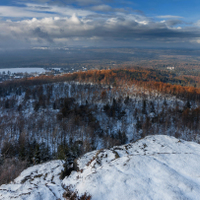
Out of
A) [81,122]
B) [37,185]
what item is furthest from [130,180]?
[81,122]

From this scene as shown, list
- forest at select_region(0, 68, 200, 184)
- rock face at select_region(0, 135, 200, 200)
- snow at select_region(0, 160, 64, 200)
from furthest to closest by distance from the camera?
forest at select_region(0, 68, 200, 184) → snow at select_region(0, 160, 64, 200) → rock face at select_region(0, 135, 200, 200)

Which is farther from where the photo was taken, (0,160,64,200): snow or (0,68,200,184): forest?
(0,68,200,184): forest

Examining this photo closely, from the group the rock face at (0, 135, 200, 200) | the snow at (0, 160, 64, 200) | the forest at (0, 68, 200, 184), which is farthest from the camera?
the forest at (0, 68, 200, 184)

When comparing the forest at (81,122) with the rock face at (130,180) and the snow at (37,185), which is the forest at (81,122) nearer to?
the snow at (37,185)

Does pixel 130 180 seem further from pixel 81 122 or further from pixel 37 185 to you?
pixel 81 122

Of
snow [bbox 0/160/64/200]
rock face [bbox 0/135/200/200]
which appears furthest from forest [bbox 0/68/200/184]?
rock face [bbox 0/135/200/200]

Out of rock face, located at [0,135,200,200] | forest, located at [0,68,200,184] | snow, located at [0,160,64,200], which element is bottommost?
forest, located at [0,68,200,184]

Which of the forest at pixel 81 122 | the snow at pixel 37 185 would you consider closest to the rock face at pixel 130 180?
the snow at pixel 37 185

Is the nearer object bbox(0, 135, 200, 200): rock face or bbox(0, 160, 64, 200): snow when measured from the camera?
bbox(0, 135, 200, 200): rock face

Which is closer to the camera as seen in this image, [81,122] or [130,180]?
[130,180]

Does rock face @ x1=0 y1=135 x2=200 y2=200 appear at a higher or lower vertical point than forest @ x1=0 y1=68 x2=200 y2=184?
higher

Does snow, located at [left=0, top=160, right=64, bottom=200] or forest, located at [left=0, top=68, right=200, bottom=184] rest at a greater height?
snow, located at [left=0, top=160, right=64, bottom=200]

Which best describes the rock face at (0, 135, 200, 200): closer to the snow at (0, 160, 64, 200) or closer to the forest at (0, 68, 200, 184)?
the snow at (0, 160, 64, 200)
